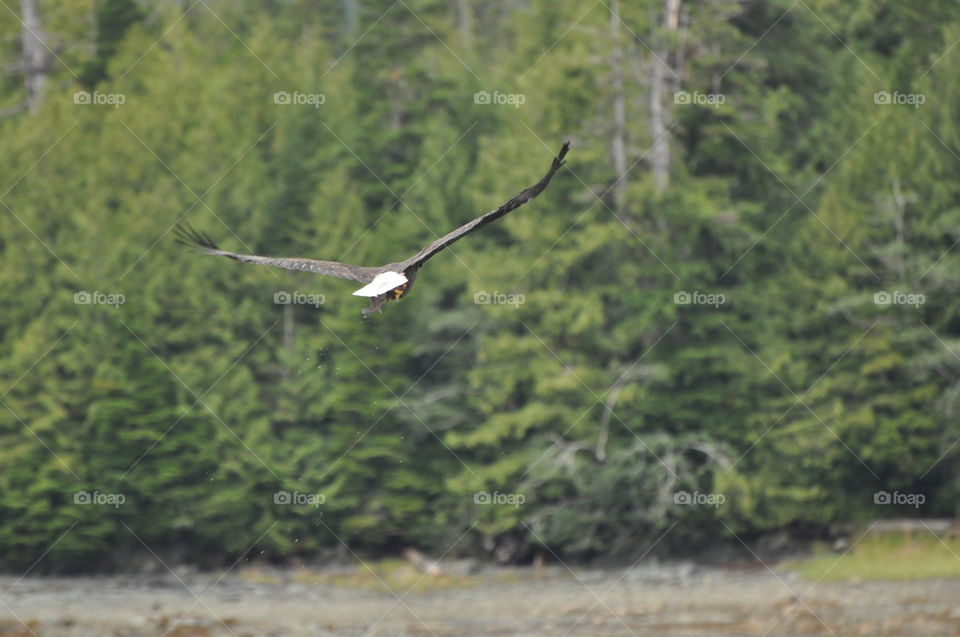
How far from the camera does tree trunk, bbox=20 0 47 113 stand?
146 feet

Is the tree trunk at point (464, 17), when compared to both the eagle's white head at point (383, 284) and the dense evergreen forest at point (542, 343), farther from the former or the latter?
the eagle's white head at point (383, 284)

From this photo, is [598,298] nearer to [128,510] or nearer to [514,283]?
[514,283]

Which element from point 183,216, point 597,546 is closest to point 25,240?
point 183,216

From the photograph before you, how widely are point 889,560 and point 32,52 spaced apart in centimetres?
2862

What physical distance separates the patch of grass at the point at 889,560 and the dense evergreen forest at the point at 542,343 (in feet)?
2.77

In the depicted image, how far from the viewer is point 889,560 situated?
3306 centimetres

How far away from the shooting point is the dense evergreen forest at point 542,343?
33875 mm

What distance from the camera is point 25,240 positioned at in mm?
34594

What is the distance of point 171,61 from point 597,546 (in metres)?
19.1

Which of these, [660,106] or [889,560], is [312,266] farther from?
[889,560]

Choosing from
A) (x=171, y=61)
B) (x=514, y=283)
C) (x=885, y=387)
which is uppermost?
(x=171, y=61)

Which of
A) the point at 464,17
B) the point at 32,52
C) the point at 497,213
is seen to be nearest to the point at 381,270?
the point at 497,213

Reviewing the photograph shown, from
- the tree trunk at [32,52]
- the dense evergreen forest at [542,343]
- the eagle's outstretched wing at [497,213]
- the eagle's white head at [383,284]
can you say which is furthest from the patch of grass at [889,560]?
the tree trunk at [32,52]

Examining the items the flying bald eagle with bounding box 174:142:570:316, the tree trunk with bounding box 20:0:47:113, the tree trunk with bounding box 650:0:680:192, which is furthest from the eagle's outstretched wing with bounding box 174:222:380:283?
the tree trunk with bounding box 20:0:47:113
